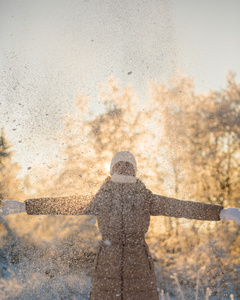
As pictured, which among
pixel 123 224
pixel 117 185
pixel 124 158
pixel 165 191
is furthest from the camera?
pixel 165 191

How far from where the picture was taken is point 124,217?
8.02ft

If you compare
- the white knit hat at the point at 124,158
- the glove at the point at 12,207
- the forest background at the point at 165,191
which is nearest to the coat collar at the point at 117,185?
the white knit hat at the point at 124,158

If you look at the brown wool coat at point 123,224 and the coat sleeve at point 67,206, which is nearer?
the brown wool coat at point 123,224

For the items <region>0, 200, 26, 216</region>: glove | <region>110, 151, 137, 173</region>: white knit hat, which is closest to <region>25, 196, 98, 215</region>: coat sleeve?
<region>0, 200, 26, 216</region>: glove

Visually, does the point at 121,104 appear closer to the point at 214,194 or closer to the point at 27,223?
the point at 214,194

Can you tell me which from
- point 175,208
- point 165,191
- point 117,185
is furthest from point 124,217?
point 165,191

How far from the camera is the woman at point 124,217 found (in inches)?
90.7

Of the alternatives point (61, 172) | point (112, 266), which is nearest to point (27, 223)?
point (61, 172)

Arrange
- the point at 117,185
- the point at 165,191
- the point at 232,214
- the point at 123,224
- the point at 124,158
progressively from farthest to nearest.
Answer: the point at 165,191
the point at 124,158
the point at 232,214
the point at 117,185
the point at 123,224

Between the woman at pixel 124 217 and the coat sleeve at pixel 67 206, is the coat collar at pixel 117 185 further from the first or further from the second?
the coat sleeve at pixel 67 206

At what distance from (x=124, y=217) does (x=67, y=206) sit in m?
0.60

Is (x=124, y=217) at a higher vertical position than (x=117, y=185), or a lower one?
lower

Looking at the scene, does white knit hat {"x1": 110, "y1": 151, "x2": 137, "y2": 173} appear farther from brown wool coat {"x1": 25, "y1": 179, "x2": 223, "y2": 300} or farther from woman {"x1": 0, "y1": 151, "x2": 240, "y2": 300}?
brown wool coat {"x1": 25, "y1": 179, "x2": 223, "y2": 300}

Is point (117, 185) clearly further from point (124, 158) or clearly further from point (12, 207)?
point (12, 207)
